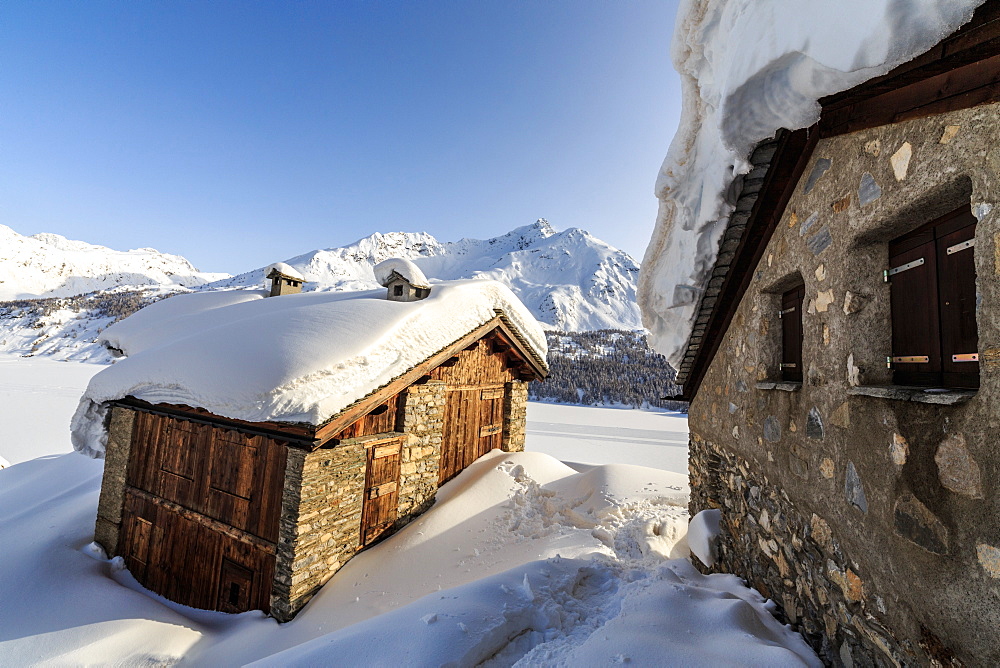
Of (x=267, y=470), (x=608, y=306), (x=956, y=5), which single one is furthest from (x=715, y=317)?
(x=608, y=306)

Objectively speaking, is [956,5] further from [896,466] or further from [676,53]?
[676,53]

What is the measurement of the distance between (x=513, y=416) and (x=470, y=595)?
6839 mm

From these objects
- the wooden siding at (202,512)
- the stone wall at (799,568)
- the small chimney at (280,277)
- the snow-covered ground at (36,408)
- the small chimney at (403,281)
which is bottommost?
the snow-covered ground at (36,408)

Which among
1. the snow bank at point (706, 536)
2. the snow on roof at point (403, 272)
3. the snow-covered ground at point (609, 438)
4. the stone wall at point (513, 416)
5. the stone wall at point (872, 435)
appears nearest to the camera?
the stone wall at point (872, 435)

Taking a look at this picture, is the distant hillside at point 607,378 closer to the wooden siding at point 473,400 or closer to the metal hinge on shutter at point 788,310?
the wooden siding at point 473,400

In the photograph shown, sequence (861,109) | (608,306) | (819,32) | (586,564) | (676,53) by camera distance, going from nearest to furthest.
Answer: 1. (819,32)
2. (861,109)
3. (676,53)
4. (586,564)
5. (608,306)

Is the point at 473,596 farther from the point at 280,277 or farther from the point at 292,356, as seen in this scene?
the point at 280,277

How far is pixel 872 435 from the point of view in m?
2.09

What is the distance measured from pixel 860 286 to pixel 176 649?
26.1 feet

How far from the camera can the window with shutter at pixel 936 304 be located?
→ 1.73 meters

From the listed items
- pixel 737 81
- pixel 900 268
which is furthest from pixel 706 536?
pixel 737 81

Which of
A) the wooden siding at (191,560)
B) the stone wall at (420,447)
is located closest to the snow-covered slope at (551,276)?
the stone wall at (420,447)

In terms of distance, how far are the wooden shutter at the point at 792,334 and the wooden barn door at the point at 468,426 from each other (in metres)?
5.76

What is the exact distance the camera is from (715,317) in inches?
173
